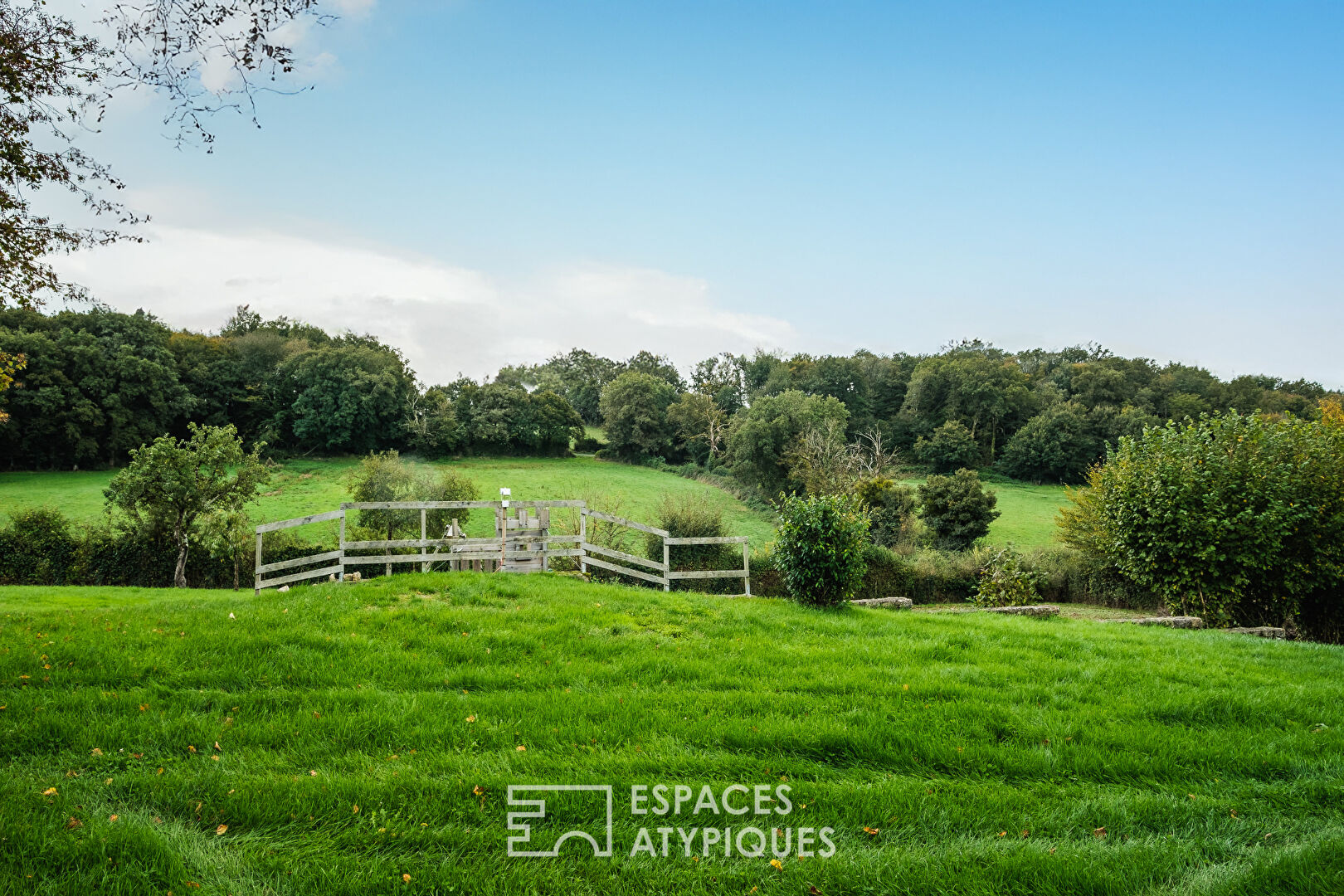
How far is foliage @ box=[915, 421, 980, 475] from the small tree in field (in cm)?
4568

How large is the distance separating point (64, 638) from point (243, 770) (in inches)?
164

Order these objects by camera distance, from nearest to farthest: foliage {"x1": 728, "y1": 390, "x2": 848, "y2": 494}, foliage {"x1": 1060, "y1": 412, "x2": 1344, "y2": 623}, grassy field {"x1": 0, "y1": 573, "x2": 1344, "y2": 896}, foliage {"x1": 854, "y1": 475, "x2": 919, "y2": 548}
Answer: grassy field {"x1": 0, "y1": 573, "x2": 1344, "y2": 896} < foliage {"x1": 1060, "y1": 412, "x2": 1344, "y2": 623} < foliage {"x1": 854, "y1": 475, "x2": 919, "y2": 548} < foliage {"x1": 728, "y1": 390, "x2": 848, "y2": 494}

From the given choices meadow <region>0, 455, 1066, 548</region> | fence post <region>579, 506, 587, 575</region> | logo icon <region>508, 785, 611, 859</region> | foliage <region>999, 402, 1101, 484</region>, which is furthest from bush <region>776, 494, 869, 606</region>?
foliage <region>999, 402, 1101, 484</region>

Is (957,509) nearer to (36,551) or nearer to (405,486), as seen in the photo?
(405,486)

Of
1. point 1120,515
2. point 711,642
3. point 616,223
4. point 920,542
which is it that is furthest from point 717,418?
point 711,642

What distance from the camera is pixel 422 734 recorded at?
4.18 meters

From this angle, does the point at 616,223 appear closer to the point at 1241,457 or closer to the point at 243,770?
the point at 1241,457

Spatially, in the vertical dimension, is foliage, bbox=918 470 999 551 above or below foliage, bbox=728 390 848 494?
below

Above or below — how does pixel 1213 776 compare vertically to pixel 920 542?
above

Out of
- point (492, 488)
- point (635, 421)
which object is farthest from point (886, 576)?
point (635, 421)

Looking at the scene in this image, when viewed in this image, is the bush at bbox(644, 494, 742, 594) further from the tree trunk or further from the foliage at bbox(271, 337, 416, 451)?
the foliage at bbox(271, 337, 416, 451)

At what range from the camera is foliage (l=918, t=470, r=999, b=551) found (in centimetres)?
2650

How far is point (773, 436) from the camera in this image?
4128 centimetres

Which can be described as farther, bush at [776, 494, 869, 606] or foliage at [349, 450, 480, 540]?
foliage at [349, 450, 480, 540]
